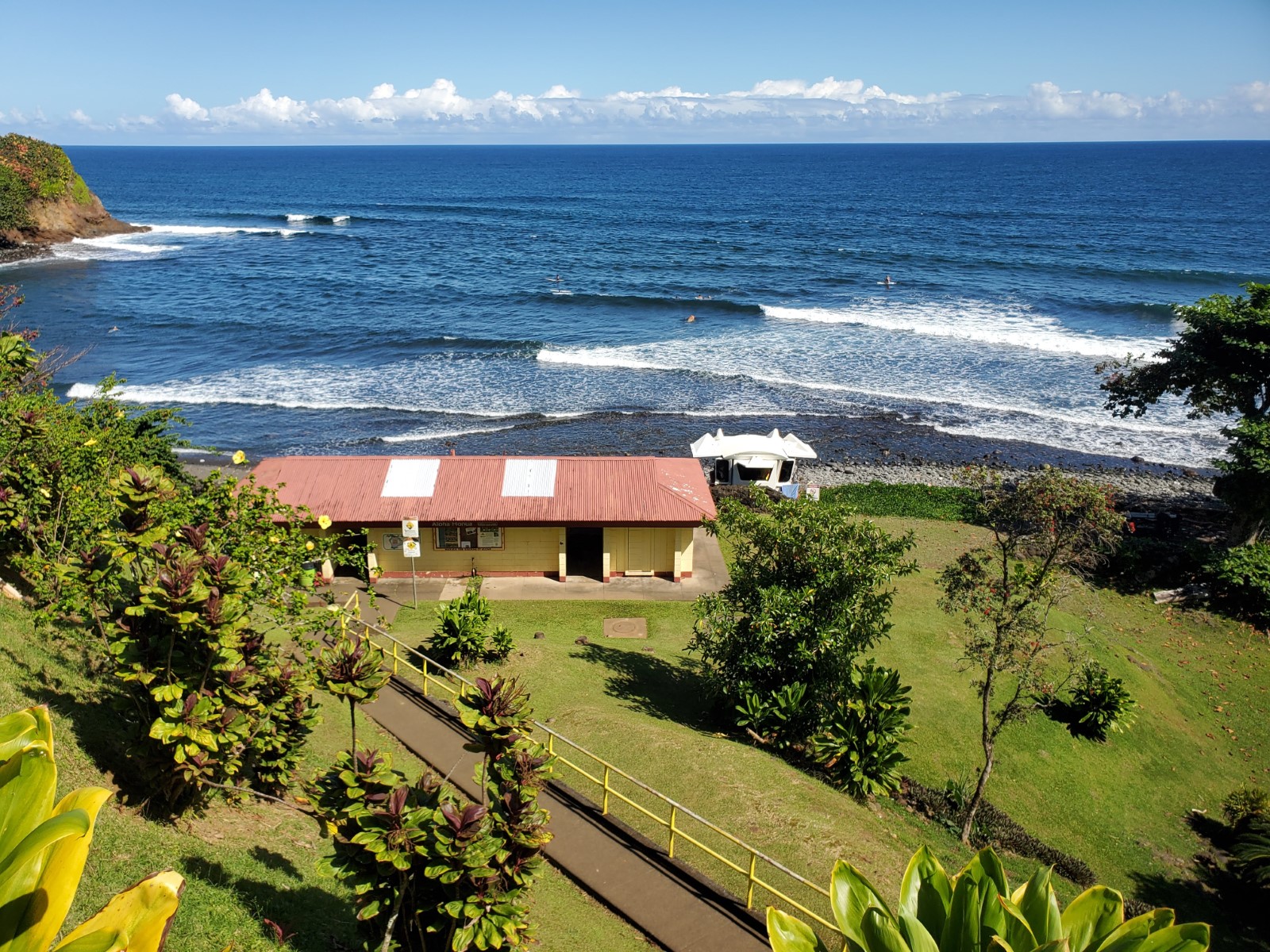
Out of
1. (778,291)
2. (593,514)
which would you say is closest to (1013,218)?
(778,291)

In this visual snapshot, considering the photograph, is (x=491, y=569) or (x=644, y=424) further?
(x=644, y=424)

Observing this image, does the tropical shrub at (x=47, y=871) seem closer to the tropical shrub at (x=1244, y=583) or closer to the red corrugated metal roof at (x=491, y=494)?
the red corrugated metal roof at (x=491, y=494)

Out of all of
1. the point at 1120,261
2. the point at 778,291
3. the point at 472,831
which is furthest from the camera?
the point at 1120,261

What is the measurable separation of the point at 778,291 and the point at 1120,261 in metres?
32.8

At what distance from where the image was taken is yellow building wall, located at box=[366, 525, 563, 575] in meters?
24.3

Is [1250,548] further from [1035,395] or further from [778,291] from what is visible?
[778,291]

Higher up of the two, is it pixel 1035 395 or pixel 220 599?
pixel 220 599

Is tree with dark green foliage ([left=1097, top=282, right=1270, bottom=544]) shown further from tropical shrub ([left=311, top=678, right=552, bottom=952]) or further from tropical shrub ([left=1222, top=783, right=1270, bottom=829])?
tropical shrub ([left=311, top=678, right=552, bottom=952])

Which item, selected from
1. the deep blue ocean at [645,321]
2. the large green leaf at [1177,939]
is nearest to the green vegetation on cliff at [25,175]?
the deep blue ocean at [645,321]

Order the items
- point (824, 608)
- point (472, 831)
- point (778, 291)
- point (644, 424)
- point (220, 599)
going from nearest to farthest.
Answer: point (472, 831) < point (220, 599) < point (824, 608) < point (644, 424) < point (778, 291)

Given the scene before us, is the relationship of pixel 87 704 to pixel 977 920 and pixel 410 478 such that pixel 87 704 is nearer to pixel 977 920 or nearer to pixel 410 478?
pixel 977 920

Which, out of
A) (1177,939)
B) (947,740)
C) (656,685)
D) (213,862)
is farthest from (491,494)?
(1177,939)

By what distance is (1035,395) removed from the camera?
47844 millimetres

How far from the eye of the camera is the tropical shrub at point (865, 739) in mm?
15578
